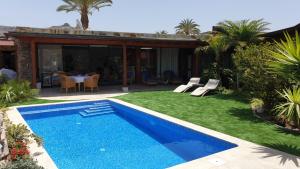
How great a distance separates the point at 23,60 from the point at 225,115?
1222 cm

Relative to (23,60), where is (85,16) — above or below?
above

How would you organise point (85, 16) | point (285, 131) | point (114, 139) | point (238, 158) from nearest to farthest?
1. point (238, 158)
2. point (285, 131)
3. point (114, 139)
4. point (85, 16)

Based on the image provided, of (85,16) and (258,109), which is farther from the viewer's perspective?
(85,16)

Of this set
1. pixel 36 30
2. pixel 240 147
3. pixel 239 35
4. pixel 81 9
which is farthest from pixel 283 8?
pixel 81 9

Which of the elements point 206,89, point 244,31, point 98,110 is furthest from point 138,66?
point 98,110

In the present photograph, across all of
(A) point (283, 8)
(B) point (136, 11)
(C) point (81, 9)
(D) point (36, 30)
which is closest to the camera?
(D) point (36, 30)

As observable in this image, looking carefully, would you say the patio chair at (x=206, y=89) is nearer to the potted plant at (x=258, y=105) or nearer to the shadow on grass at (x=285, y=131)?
the potted plant at (x=258, y=105)

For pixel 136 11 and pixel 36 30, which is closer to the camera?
pixel 36 30

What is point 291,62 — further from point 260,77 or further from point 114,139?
point 114,139

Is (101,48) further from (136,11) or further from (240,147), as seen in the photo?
(240,147)

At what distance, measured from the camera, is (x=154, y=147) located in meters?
7.08

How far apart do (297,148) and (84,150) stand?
5064 millimetres

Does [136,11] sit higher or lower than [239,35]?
higher

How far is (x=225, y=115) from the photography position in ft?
29.6
